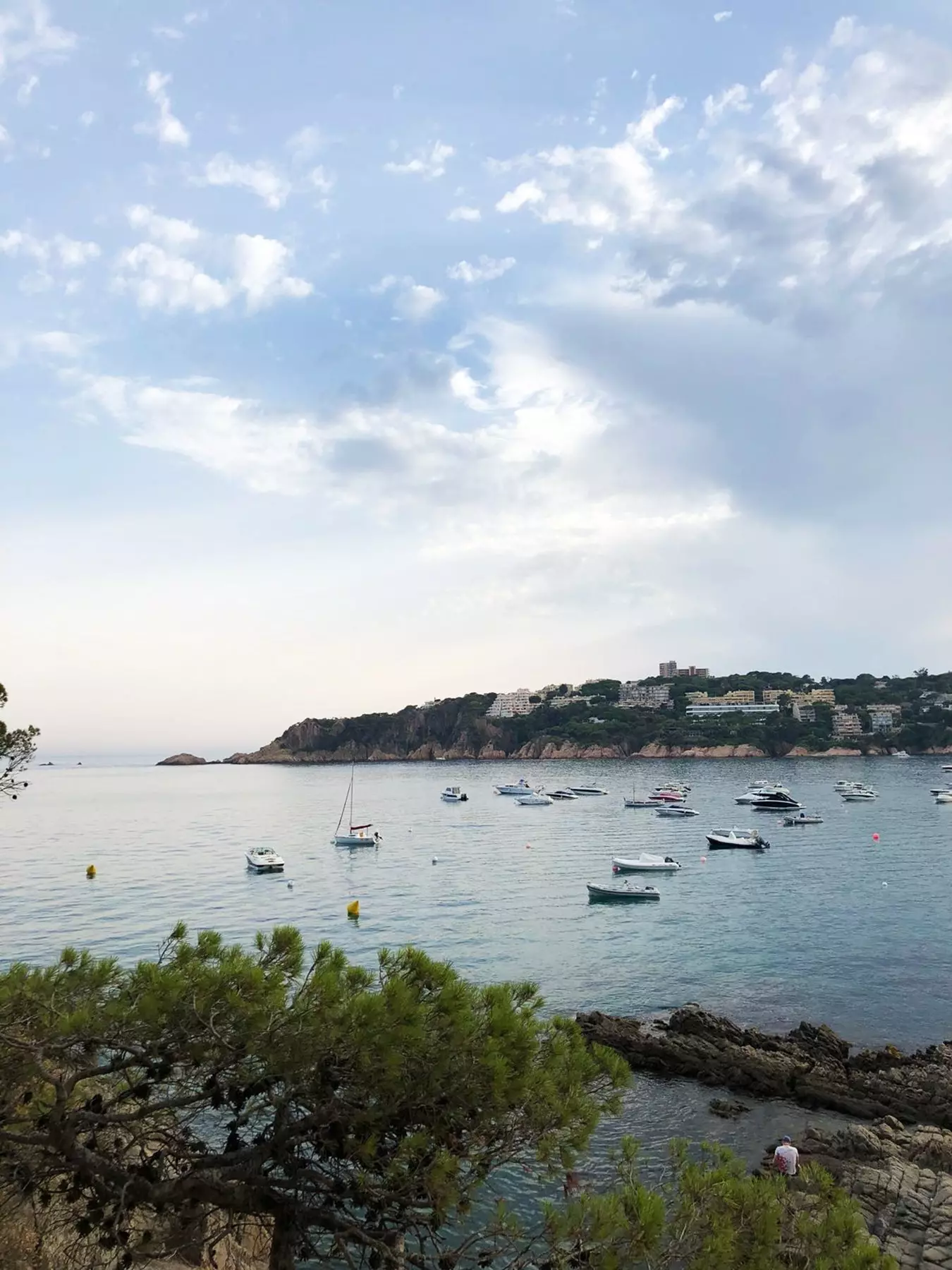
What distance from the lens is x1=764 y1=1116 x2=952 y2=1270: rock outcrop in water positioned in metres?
11.3

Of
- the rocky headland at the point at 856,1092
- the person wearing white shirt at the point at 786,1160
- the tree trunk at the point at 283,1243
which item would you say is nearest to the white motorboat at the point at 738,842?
the rocky headland at the point at 856,1092

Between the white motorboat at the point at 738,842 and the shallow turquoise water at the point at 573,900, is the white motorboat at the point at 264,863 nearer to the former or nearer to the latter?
the shallow turquoise water at the point at 573,900

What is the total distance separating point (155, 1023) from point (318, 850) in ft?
191

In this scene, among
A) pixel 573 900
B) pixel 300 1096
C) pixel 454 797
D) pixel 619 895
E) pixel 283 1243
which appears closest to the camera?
pixel 300 1096

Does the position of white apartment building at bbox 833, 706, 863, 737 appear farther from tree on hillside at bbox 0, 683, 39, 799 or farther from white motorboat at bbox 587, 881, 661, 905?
tree on hillside at bbox 0, 683, 39, 799

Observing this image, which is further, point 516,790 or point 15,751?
point 516,790

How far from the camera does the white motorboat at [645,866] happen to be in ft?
156

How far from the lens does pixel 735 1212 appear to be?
6.09m

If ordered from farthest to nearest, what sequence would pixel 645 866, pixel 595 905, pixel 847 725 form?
1. pixel 847 725
2. pixel 645 866
3. pixel 595 905

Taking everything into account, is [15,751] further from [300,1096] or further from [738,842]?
[738,842]

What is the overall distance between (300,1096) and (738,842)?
186ft

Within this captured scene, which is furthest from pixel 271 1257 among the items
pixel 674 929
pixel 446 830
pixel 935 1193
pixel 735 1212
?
pixel 446 830

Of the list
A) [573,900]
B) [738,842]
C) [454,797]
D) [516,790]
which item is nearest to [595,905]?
[573,900]

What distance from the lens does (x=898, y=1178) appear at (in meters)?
12.9
